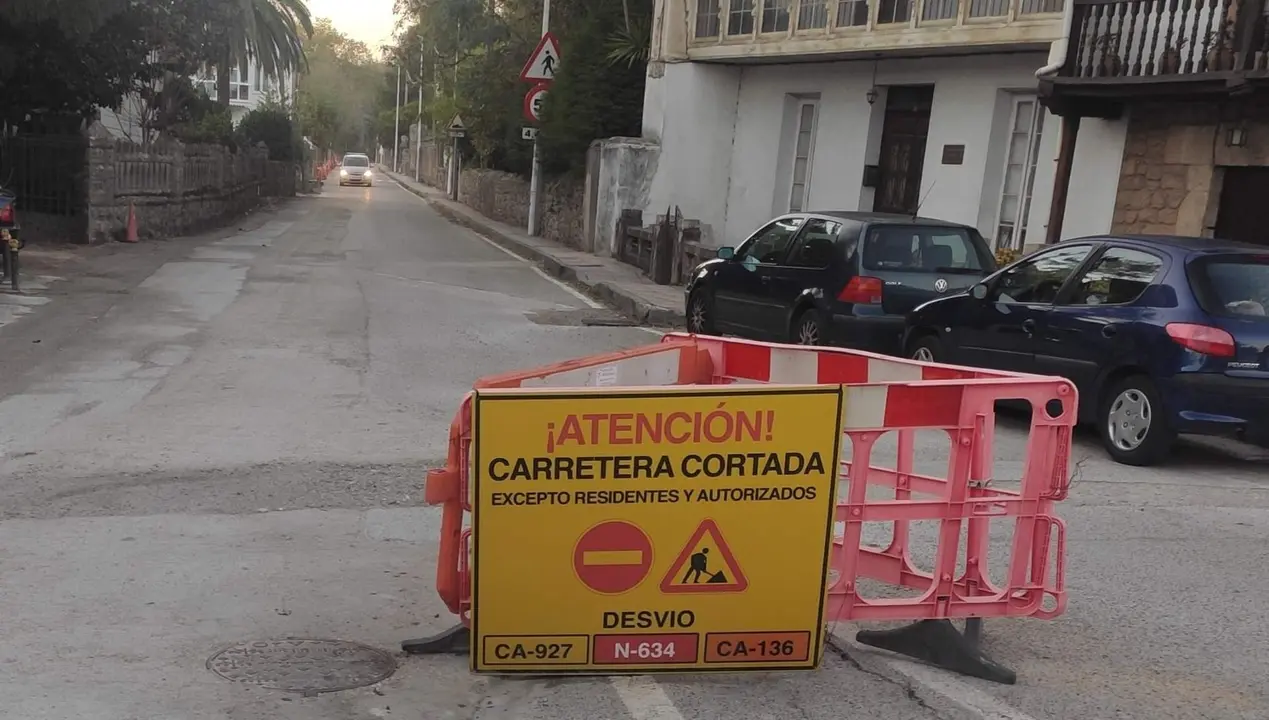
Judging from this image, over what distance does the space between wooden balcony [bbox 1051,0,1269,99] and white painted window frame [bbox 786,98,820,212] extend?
6927mm

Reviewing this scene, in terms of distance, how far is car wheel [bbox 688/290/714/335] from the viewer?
549 inches

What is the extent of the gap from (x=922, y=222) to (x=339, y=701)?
28.9 ft

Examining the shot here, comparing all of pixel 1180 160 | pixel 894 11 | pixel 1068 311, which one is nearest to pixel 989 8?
pixel 894 11

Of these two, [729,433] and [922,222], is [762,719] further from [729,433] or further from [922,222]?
[922,222]

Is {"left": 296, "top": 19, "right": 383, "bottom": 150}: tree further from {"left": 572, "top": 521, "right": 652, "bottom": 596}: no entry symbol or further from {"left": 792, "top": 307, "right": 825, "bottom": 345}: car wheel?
{"left": 572, "top": 521, "right": 652, "bottom": 596}: no entry symbol

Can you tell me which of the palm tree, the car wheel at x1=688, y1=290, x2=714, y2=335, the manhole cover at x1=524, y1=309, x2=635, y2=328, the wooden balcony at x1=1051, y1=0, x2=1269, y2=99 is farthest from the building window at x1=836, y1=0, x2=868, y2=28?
the palm tree

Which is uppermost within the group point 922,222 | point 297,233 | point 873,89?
point 873,89

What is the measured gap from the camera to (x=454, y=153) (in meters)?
55.4

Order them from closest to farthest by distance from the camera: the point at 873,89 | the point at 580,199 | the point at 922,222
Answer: the point at 922,222 < the point at 873,89 < the point at 580,199

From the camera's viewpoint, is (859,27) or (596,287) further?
(596,287)

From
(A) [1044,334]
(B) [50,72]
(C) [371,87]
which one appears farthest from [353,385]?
(C) [371,87]

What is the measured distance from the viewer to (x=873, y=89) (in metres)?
19.5

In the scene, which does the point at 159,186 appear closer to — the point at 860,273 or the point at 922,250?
the point at 860,273

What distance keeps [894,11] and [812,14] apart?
206 cm
